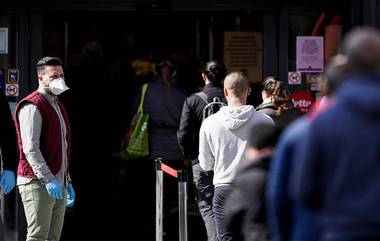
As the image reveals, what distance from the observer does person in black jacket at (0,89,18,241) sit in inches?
287

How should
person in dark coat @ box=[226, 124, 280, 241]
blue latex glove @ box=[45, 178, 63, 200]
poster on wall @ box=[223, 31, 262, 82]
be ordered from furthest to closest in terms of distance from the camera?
poster on wall @ box=[223, 31, 262, 82] → blue latex glove @ box=[45, 178, 63, 200] → person in dark coat @ box=[226, 124, 280, 241]

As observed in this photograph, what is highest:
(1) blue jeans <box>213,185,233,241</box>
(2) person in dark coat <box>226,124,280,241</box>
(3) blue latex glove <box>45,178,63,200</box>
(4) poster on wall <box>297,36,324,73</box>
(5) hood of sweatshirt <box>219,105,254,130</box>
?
(4) poster on wall <box>297,36,324,73</box>

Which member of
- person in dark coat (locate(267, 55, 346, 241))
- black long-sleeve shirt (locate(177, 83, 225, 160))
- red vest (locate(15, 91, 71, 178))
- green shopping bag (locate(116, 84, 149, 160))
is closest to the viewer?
person in dark coat (locate(267, 55, 346, 241))

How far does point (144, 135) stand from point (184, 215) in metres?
2.13

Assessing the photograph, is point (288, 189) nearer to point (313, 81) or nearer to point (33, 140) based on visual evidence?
point (33, 140)

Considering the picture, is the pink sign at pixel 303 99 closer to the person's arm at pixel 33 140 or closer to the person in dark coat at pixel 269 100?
the person in dark coat at pixel 269 100

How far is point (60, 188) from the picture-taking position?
755 centimetres

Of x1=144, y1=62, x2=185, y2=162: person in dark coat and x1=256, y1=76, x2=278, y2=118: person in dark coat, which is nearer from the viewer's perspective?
x1=256, y1=76, x2=278, y2=118: person in dark coat

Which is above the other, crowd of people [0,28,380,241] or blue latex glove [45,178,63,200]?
crowd of people [0,28,380,241]

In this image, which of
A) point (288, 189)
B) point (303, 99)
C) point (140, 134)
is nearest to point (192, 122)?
point (140, 134)

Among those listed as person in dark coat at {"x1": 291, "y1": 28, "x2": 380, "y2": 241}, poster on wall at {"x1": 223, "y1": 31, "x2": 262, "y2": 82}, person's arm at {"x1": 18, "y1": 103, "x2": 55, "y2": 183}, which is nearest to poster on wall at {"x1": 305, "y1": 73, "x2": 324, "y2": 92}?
poster on wall at {"x1": 223, "y1": 31, "x2": 262, "y2": 82}

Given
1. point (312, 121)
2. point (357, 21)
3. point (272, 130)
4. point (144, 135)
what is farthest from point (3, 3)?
point (312, 121)

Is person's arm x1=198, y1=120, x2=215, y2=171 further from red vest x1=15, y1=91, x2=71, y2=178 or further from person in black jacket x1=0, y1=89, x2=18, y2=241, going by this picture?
person in black jacket x1=0, y1=89, x2=18, y2=241

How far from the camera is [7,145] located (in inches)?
288
